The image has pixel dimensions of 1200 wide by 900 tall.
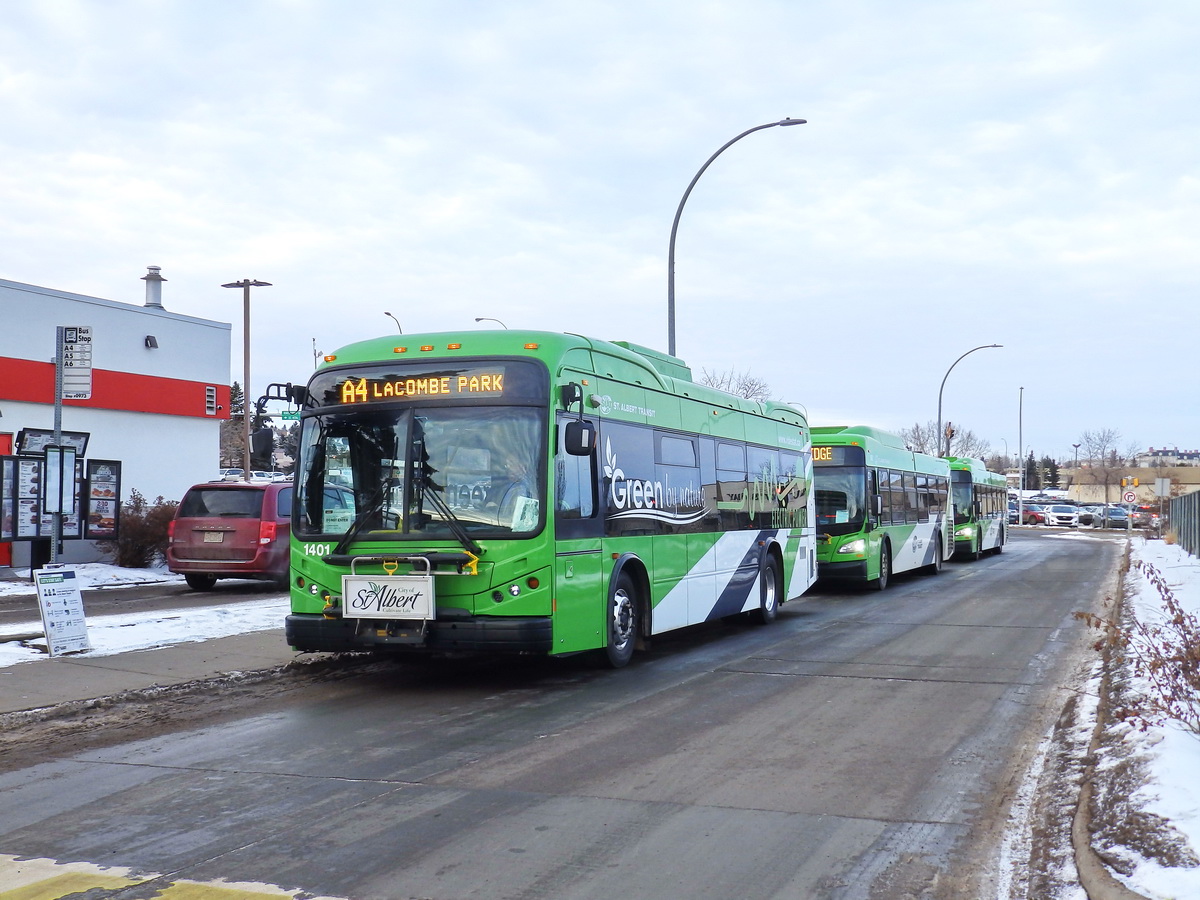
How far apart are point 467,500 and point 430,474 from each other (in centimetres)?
39

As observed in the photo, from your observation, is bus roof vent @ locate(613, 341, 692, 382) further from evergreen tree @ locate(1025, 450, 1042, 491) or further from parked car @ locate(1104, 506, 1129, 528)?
evergreen tree @ locate(1025, 450, 1042, 491)

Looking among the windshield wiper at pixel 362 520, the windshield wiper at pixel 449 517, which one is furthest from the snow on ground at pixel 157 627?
the windshield wiper at pixel 449 517

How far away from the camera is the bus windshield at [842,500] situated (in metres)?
21.4

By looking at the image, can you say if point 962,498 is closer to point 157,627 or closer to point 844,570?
point 844,570

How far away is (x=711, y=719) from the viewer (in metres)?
8.83

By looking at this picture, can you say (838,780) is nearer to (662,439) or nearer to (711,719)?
(711,719)

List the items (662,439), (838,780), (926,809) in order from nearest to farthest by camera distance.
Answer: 1. (926,809)
2. (838,780)
3. (662,439)

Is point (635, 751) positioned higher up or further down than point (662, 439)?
further down

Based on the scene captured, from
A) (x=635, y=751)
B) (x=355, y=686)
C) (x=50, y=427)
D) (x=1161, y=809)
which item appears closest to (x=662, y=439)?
(x=355, y=686)

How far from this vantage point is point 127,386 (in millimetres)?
27000

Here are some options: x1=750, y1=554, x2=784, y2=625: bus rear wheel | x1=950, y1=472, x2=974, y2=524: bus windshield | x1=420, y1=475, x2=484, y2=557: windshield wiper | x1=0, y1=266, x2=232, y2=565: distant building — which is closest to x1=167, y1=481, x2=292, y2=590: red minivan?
x1=0, y1=266, x2=232, y2=565: distant building

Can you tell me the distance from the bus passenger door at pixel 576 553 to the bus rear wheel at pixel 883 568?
12.8 metres

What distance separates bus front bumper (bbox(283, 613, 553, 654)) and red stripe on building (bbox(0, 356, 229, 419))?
16776 millimetres

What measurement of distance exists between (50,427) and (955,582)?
63.2 ft
